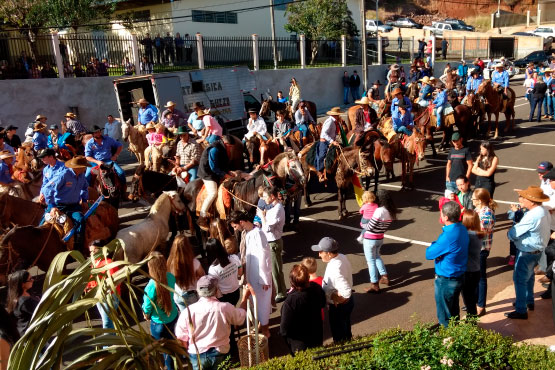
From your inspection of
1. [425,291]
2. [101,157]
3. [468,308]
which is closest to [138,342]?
[468,308]

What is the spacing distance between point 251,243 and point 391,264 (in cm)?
349

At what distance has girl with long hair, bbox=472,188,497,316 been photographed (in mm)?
6781

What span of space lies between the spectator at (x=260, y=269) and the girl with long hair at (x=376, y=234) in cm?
188

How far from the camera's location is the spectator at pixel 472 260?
6105 millimetres

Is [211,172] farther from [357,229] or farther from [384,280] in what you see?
[384,280]

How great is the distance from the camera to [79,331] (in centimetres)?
186

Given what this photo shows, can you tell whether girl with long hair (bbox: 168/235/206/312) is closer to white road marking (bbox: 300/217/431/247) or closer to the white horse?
the white horse

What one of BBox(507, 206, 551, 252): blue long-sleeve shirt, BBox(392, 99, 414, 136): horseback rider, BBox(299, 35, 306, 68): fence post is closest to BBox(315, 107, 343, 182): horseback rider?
BBox(392, 99, 414, 136): horseback rider

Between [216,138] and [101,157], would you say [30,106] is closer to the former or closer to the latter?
[101,157]

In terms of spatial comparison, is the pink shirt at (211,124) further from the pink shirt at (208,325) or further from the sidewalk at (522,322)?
the pink shirt at (208,325)

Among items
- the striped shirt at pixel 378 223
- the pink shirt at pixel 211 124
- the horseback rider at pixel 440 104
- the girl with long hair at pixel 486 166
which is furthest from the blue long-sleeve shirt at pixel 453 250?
the horseback rider at pixel 440 104

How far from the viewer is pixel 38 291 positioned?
329 inches

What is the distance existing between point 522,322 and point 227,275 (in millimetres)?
3910

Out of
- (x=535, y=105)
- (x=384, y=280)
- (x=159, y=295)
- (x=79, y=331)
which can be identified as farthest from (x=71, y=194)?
(x=535, y=105)
